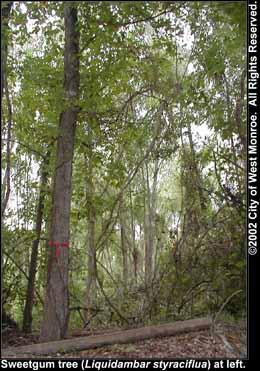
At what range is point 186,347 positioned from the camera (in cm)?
456

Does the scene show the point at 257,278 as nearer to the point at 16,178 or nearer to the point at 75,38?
the point at 75,38

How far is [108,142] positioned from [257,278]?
321cm

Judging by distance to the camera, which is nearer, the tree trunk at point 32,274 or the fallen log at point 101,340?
the fallen log at point 101,340

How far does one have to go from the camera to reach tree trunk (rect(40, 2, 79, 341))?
18.8 ft

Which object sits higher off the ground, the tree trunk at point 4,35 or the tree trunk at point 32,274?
the tree trunk at point 4,35

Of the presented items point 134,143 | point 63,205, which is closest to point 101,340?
point 63,205

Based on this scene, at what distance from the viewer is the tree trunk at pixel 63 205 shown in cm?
573

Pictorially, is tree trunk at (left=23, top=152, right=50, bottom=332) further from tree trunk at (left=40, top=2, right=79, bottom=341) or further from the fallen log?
the fallen log

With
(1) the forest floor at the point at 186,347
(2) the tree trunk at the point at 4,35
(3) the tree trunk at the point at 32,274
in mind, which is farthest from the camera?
(3) the tree trunk at the point at 32,274

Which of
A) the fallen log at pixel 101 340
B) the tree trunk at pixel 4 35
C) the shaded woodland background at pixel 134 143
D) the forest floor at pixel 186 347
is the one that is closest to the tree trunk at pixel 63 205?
the shaded woodland background at pixel 134 143

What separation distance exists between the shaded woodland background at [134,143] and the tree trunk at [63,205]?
0.13 meters

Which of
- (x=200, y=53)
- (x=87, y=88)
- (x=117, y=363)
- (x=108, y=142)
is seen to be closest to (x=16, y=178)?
(x=108, y=142)

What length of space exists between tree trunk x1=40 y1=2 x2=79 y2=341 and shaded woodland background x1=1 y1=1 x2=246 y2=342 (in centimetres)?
13

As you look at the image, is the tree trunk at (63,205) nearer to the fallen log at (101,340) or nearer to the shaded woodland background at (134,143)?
the shaded woodland background at (134,143)
